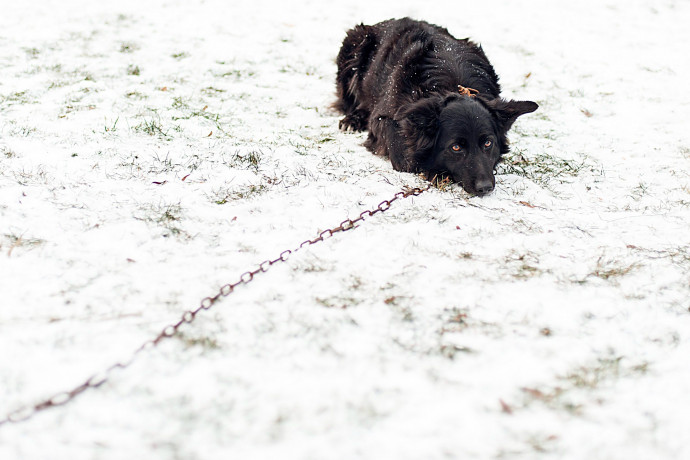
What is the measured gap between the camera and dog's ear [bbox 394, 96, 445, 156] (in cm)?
434

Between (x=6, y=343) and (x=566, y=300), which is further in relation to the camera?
(x=566, y=300)

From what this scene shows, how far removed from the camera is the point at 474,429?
199 cm

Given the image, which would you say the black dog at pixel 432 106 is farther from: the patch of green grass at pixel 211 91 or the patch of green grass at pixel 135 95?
the patch of green grass at pixel 135 95

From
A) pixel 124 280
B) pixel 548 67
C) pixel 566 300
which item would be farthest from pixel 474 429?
pixel 548 67

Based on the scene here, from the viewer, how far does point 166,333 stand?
7.84 feet

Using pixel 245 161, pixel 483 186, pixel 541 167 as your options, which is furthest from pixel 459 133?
pixel 245 161

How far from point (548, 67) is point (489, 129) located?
3998 mm

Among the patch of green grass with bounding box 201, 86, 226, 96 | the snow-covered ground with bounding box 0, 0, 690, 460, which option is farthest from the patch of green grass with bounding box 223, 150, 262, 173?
the patch of green grass with bounding box 201, 86, 226, 96

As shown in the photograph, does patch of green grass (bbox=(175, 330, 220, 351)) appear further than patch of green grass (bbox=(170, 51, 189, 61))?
No

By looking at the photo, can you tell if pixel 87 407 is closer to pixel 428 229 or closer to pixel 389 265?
pixel 389 265

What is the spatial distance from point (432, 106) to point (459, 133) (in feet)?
1.12

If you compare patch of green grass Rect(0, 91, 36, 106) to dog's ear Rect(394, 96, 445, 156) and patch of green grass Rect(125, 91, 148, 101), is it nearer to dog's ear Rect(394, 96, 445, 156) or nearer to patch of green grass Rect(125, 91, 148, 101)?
patch of green grass Rect(125, 91, 148, 101)

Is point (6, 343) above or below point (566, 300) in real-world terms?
below

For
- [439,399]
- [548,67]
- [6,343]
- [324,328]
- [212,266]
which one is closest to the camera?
[439,399]
